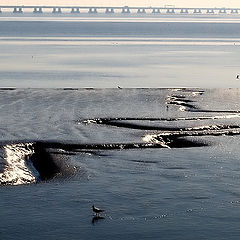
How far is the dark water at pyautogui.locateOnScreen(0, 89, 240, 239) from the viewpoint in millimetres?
28266

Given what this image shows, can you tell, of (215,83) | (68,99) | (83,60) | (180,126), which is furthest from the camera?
(83,60)

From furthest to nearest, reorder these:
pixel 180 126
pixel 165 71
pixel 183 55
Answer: pixel 183 55, pixel 165 71, pixel 180 126

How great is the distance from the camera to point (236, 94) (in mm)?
64750

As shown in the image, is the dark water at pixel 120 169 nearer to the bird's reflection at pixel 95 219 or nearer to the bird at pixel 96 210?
the bird's reflection at pixel 95 219

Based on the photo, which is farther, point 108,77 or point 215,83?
point 108,77

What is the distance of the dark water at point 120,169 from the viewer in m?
28.3

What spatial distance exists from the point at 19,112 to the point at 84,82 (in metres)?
22.0

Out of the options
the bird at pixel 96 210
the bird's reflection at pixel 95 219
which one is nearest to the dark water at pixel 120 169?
the bird's reflection at pixel 95 219

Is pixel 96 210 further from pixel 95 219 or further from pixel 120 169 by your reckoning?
pixel 120 169

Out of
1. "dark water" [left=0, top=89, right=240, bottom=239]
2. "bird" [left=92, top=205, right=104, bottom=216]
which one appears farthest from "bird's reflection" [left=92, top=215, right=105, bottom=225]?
"bird" [left=92, top=205, right=104, bottom=216]

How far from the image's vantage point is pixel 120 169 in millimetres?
36875

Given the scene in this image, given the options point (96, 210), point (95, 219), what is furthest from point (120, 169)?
point (95, 219)

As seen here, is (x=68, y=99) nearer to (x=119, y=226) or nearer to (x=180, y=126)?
(x=180, y=126)

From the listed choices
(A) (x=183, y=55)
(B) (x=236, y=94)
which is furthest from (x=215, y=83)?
(A) (x=183, y=55)
